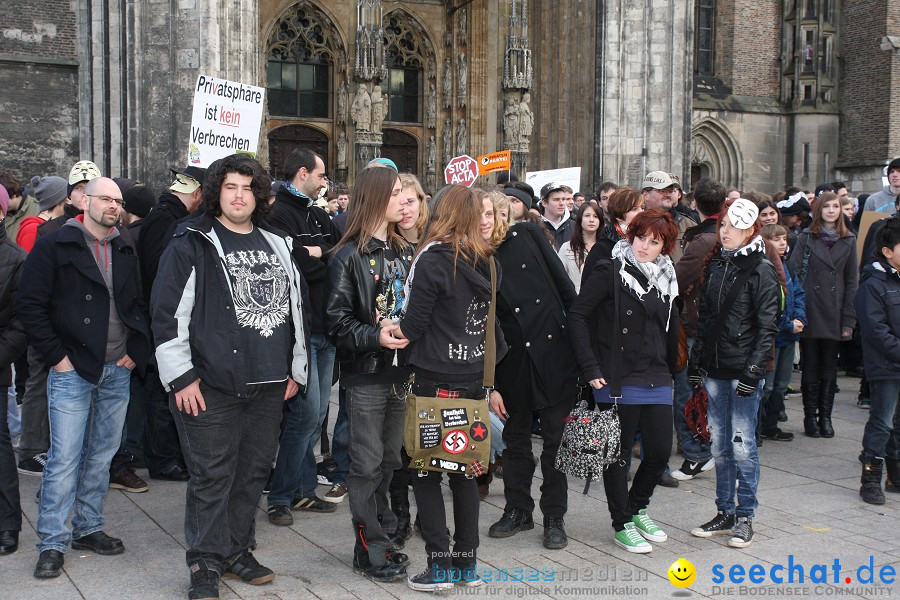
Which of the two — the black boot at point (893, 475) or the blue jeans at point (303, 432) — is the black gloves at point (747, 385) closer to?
the black boot at point (893, 475)

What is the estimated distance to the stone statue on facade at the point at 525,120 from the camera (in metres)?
20.8

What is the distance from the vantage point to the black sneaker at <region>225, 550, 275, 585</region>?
5391mm

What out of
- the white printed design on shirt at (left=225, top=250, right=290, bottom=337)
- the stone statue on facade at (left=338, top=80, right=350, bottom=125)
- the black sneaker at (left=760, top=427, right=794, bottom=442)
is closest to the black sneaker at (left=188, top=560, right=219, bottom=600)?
the white printed design on shirt at (left=225, top=250, right=290, bottom=337)

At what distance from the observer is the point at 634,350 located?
601 cm

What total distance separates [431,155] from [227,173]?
1763 cm

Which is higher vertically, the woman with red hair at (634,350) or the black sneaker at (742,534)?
the woman with red hair at (634,350)

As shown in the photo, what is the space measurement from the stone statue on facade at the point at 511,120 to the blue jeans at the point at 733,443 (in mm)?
14987

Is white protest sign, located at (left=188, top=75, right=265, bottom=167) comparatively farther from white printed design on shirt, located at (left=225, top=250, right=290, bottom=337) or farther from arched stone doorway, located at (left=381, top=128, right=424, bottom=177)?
arched stone doorway, located at (left=381, top=128, right=424, bottom=177)

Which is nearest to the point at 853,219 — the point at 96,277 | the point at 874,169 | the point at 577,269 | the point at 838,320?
the point at 838,320

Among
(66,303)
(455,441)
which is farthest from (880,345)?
(66,303)

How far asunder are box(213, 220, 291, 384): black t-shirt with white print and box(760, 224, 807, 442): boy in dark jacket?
5.45 metres

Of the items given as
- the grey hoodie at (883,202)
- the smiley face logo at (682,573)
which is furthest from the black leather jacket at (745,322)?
the grey hoodie at (883,202)

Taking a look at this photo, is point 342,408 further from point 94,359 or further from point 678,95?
point 678,95

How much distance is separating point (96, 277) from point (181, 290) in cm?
98
